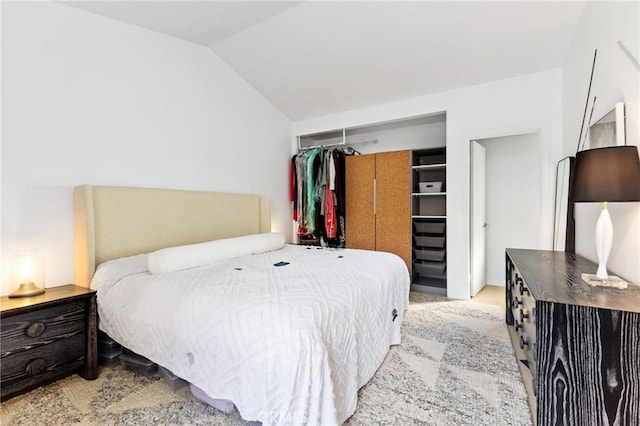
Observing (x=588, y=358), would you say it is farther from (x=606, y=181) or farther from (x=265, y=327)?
(x=265, y=327)

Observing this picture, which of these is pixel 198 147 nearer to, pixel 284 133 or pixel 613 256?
pixel 284 133

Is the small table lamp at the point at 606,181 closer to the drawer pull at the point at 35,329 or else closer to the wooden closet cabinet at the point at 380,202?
the wooden closet cabinet at the point at 380,202

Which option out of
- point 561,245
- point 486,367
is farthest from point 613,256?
point 561,245

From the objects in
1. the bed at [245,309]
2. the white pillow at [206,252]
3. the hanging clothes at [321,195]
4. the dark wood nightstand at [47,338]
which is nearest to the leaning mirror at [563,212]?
the bed at [245,309]

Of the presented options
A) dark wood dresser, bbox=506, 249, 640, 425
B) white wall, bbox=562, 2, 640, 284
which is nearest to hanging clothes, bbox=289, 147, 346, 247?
white wall, bbox=562, 2, 640, 284

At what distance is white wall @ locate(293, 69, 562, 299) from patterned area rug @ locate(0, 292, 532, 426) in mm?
1295

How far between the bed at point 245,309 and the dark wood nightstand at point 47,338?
0.40 feet

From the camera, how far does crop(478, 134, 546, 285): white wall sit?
3.68m

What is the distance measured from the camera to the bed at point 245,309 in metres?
1.11

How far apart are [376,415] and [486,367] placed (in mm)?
898

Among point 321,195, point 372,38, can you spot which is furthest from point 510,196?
point 372,38

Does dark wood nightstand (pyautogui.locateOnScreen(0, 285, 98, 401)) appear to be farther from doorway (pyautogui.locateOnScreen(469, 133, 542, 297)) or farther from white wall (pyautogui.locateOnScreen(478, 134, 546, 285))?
white wall (pyautogui.locateOnScreen(478, 134, 546, 285))

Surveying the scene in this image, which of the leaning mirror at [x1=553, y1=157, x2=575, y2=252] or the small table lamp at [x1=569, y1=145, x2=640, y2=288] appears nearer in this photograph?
the small table lamp at [x1=569, y1=145, x2=640, y2=288]

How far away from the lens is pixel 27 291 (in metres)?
1.80
